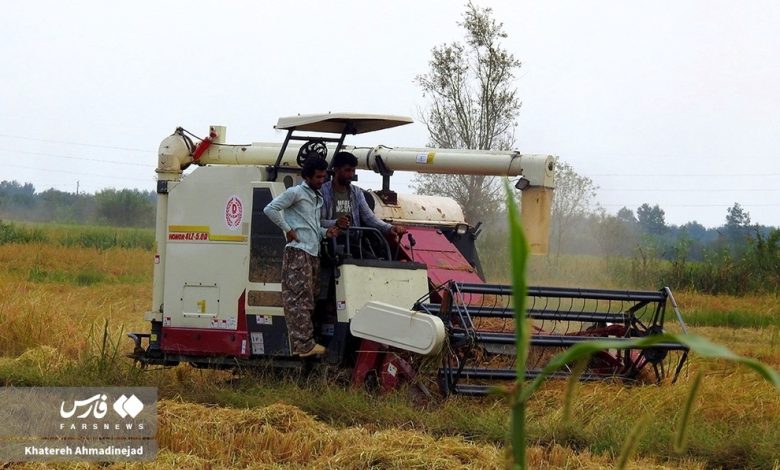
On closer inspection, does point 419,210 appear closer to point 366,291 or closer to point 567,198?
point 366,291

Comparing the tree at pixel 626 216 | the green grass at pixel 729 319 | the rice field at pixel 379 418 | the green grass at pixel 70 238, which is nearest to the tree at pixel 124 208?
the green grass at pixel 70 238

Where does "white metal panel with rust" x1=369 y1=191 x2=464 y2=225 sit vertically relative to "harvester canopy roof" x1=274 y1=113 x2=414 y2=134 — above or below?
below

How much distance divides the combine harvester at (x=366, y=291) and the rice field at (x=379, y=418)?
11.2 inches

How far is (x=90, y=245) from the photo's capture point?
33938 millimetres

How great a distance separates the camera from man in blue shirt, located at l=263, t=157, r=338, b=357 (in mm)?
8734

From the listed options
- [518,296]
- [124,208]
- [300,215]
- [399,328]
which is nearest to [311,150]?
[300,215]

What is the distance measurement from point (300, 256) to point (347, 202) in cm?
86

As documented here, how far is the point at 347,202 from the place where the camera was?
9398mm

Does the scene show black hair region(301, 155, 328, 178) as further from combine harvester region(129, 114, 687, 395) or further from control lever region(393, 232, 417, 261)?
control lever region(393, 232, 417, 261)

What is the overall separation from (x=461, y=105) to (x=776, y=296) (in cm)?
719

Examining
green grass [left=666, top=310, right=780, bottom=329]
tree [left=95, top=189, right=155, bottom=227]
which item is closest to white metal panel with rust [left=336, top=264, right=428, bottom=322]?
green grass [left=666, top=310, right=780, bottom=329]

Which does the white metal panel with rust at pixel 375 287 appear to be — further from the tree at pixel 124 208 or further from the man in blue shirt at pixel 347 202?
the tree at pixel 124 208

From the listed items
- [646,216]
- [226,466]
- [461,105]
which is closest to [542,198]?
[226,466]

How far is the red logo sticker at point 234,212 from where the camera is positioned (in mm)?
9430
